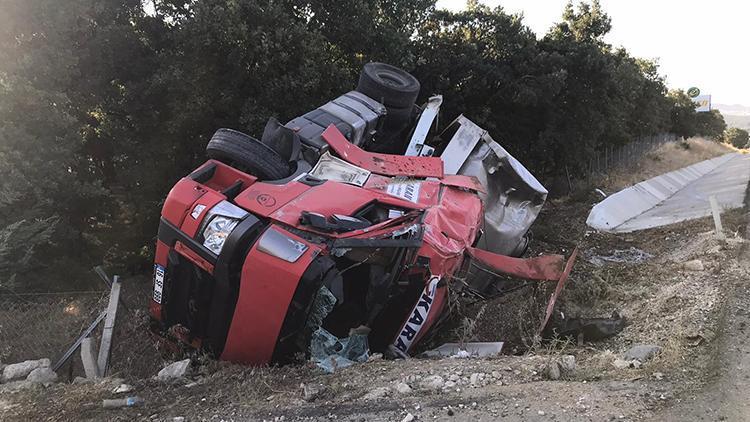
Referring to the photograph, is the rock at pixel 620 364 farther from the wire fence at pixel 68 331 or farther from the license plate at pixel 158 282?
the wire fence at pixel 68 331

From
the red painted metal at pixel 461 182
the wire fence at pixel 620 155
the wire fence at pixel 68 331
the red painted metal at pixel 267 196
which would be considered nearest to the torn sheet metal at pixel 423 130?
the red painted metal at pixel 461 182

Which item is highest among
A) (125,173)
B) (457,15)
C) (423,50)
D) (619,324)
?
(457,15)

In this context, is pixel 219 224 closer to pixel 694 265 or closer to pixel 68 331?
pixel 68 331

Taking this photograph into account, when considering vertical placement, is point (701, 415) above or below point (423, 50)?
below

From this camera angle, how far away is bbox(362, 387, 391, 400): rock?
327 centimetres

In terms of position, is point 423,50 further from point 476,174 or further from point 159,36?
point 476,174

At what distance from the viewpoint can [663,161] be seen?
2414 cm

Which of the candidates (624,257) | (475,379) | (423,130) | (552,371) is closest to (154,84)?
(423,130)

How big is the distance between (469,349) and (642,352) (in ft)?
5.06

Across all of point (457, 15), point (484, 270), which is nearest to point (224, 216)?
point (484, 270)

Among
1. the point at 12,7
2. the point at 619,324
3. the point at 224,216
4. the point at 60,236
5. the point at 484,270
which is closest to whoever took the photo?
the point at 224,216

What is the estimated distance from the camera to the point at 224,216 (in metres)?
4.24

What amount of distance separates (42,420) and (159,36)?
8488 mm

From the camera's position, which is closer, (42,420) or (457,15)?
(42,420)
